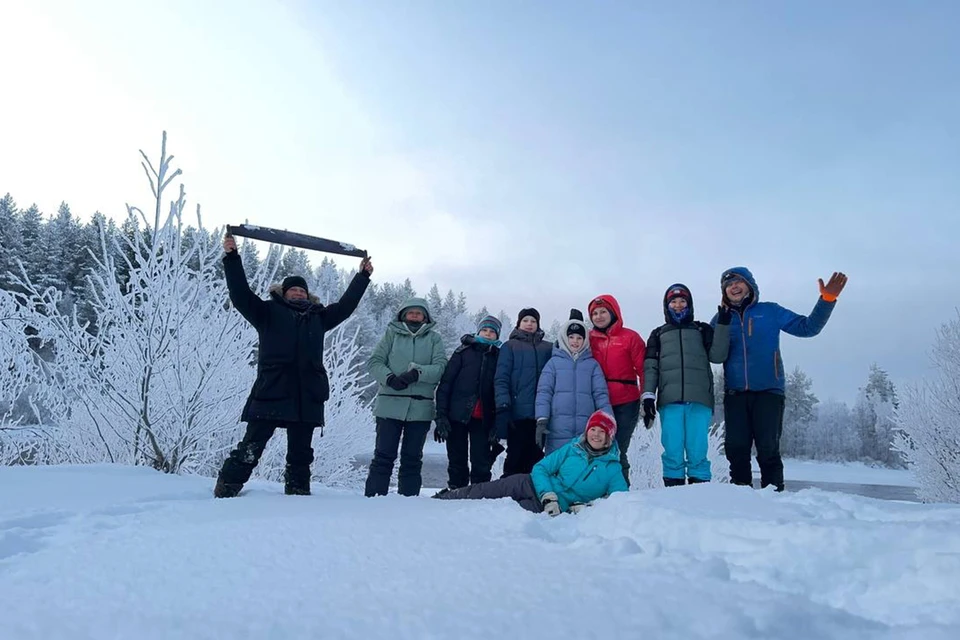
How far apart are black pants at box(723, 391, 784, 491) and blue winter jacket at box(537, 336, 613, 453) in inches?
36.3

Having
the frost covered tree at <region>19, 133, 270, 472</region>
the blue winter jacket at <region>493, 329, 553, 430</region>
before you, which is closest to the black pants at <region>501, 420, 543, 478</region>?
the blue winter jacket at <region>493, 329, 553, 430</region>

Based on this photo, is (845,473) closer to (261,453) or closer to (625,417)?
(625,417)

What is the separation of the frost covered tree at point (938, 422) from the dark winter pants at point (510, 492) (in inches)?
613

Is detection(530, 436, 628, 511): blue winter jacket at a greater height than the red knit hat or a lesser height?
lesser

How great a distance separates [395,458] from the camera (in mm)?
4504

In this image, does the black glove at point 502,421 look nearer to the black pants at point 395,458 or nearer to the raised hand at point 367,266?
the black pants at point 395,458

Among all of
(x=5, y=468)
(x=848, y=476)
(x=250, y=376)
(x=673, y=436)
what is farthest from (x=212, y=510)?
(x=848, y=476)

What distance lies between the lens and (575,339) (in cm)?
459

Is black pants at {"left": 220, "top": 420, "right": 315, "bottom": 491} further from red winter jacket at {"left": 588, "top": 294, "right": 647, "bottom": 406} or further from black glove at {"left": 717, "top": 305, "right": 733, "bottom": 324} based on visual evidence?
black glove at {"left": 717, "top": 305, "right": 733, "bottom": 324}

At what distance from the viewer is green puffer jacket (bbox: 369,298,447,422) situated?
180 inches

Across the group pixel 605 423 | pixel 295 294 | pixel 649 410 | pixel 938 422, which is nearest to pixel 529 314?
pixel 649 410

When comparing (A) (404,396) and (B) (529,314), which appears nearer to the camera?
(A) (404,396)

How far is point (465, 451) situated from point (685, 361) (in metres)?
2.03

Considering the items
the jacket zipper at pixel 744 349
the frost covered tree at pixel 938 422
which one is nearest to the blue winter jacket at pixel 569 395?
the jacket zipper at pixel 744 349
